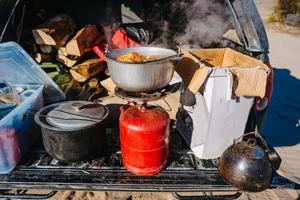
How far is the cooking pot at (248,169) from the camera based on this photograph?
252 cm

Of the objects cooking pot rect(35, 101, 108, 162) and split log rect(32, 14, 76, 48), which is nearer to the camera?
cooking pot rect(35, 101, 108, 162)

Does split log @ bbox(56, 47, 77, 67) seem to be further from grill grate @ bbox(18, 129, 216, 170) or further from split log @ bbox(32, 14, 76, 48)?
grill grate @ bbox(18, 129, 216, 170)

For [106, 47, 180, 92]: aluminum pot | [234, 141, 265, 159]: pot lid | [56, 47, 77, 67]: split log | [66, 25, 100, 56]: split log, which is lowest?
[234, 141, 265, 159]: pot lid

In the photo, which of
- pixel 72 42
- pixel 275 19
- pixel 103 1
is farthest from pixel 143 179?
pixel 275 19

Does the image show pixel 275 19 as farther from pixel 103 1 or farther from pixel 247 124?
pixel 247 124

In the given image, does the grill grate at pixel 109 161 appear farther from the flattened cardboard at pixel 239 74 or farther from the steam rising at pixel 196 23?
the steam rising at pixel 196 23

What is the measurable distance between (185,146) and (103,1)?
3775 mm

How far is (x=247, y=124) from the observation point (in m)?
3.23

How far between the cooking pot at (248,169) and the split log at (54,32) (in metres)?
3.38

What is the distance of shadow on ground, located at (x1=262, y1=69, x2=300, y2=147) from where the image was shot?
5.27 m

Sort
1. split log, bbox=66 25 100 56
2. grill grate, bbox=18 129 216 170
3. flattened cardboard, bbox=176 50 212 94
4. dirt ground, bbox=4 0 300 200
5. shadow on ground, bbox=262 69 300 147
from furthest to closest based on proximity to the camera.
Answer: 1. shadow on ground, bbox=262 69 300 147
2. split log, bbox=66 25 100 56
3. dirt ground, bbox=4 0 300 200
4. grill grate, bbox=18 129 216 170
5. flattened cardboard, bbox=176 50 212 94

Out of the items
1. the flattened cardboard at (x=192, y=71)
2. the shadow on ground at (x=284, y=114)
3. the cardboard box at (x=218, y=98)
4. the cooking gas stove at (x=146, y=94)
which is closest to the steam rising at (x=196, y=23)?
the shadow on ground at (x=284, y=114)

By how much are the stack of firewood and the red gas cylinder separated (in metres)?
2.49

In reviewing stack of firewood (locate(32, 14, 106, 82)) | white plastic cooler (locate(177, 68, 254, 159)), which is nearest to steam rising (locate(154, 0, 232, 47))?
stack of firewood (locate(32, 14, 106, 82))
